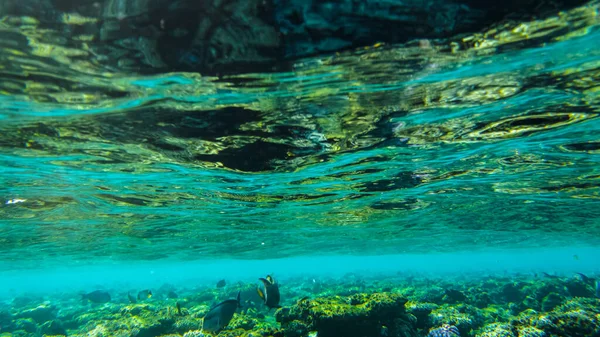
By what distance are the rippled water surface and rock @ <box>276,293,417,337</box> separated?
15.9 feet

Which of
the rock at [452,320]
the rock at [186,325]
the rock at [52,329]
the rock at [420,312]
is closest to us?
the rock at [452,320]

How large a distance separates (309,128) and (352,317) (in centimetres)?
602

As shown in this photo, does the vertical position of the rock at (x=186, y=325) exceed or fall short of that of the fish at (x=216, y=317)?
it falls short

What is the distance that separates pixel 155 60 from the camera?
6.09 meters

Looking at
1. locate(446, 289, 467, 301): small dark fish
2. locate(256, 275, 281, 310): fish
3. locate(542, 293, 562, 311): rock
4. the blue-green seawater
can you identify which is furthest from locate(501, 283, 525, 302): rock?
locate(256, 275, 281, 310): fish

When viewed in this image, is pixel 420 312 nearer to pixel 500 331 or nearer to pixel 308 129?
pixel 500 331

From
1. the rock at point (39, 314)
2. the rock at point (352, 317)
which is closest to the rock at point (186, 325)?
the rock at point (352, 317)

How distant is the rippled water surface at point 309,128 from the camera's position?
20.3 feet

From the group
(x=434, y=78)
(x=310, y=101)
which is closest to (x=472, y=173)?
(x=434, y=78)

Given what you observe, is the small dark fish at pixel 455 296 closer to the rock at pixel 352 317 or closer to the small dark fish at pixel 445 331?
the small dark fish at pixel 445 331

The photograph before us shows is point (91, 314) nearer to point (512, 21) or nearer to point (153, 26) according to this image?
point (153, 26)

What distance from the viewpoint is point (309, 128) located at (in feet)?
30.3

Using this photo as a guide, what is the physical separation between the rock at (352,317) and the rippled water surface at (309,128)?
15.9 ft

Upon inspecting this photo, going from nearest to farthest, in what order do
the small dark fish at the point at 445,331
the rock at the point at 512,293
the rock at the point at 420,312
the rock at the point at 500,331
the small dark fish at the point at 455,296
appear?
the rock at the point at 500,331 < the small dark fish at the point at 445,331 < the rock at the point at 420,312 < the small dark fish at the point at 455,296 < the rock at the point at 512,293
